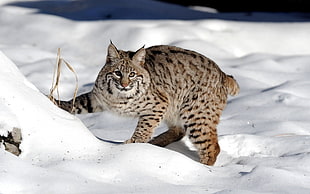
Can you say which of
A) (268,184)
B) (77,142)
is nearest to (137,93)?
(77,142)

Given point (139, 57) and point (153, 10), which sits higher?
point (139, 57)

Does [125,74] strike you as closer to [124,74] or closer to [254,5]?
[124,74]

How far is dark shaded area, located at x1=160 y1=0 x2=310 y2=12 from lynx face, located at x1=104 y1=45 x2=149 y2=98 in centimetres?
531

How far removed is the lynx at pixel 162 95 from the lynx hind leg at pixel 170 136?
161mm

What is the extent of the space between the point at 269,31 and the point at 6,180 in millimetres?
5698

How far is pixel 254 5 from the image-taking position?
1011cm

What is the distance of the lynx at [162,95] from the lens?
16.6 feet

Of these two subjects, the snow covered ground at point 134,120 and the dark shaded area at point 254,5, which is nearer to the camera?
the snow covered ground at point 134,120

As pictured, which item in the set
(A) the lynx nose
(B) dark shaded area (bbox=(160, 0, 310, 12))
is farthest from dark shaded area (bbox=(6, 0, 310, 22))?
(A) the lynx nose

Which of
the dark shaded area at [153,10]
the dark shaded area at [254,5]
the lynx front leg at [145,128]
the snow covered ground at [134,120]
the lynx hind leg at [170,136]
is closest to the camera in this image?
the snow covered ground at [134,120]

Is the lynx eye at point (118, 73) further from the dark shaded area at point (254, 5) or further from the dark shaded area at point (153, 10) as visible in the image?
the dark shaded area at point (254, 5)

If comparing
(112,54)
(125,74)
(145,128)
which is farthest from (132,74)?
(145,128)

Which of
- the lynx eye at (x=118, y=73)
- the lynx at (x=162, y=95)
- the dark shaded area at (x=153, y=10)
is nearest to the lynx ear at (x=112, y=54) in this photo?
the lynx at (x=162, y=95)

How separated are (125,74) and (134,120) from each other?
120 centimetres
